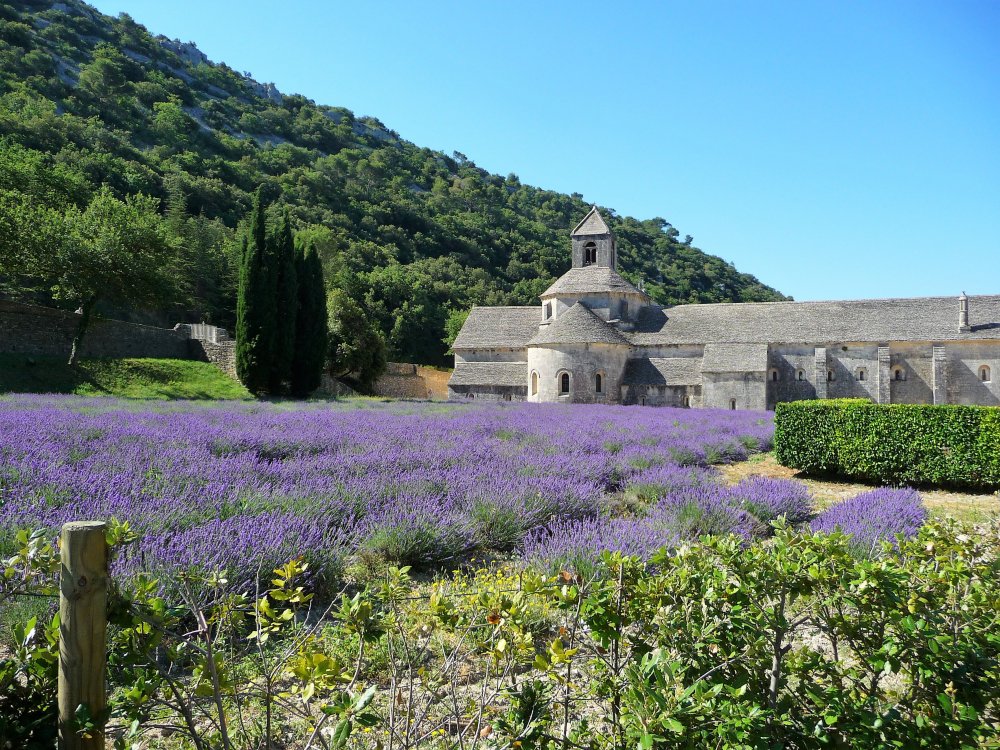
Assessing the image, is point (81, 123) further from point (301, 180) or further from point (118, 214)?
point (118, 214)

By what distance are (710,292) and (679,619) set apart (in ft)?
307

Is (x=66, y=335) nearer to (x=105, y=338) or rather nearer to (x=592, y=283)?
(x=105, y=338)

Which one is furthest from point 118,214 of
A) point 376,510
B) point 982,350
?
point 982,350

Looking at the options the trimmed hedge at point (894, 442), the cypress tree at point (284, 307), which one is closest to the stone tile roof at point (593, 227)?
the cypress tree at point (284, 307)

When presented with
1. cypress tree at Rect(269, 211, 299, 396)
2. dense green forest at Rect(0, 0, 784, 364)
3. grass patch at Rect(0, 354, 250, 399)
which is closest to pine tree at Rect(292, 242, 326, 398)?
cypress tree at Rect(269, 211, 299, 396)

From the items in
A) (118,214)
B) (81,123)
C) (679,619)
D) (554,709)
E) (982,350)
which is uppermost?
(81,123)

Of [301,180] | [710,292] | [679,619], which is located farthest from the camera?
[710,292]

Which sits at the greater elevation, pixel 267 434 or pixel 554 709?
pixel 267 434

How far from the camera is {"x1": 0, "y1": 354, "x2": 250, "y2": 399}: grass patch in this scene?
1966 centimetres

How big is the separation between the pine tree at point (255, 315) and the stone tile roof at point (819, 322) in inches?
776

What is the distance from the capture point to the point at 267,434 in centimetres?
854

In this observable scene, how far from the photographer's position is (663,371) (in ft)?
100

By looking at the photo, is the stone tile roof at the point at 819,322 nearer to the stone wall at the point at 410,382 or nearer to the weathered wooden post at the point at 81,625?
the stone wall at the point at 410,382

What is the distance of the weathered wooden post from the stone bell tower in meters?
34.9
